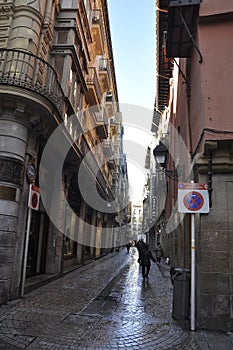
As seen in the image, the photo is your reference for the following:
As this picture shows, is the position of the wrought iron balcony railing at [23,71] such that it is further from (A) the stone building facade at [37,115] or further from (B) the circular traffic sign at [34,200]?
(B) the circular traffic sign at [34,200]

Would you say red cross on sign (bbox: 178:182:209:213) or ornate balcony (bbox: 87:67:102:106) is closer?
red cross on sign (bbox: 178:182:209:213)

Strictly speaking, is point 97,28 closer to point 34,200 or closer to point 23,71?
point 23,71

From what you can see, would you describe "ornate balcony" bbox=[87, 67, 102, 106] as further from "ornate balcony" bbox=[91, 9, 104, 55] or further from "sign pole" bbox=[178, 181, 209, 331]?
"sign pole" bbox=[178, 181, 209, 331]

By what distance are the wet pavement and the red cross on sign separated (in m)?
2.41

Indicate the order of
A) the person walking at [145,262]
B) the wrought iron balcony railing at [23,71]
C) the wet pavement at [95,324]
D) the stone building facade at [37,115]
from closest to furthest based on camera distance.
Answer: the wet pavement at [95,324] → the stone building facade at [37,115] → the wrought iron balcony railing at [23,71] → the person walking at [145,262]

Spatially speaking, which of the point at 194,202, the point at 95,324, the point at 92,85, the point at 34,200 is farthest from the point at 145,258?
the point at 92,85

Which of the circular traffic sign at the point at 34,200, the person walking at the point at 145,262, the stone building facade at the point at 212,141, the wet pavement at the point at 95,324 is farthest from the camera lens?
the person walking at the point at 145,262

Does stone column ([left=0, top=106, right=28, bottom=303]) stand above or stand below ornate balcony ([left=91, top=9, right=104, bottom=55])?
below

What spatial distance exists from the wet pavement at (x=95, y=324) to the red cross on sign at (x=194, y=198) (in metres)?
2.41

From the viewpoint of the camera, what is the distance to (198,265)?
6488 mm

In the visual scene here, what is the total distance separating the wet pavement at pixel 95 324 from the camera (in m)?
5.24

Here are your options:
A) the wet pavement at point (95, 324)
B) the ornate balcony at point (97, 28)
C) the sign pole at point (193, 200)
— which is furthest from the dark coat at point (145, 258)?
the ornate balcony at point (97, 28)

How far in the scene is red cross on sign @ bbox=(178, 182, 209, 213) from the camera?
648 centimetres

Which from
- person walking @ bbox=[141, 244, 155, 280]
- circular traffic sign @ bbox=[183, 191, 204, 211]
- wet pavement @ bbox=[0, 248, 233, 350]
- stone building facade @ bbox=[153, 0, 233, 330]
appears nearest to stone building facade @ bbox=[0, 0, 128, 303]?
wet pavement @ bbox=[0, 248, 233, 350]
